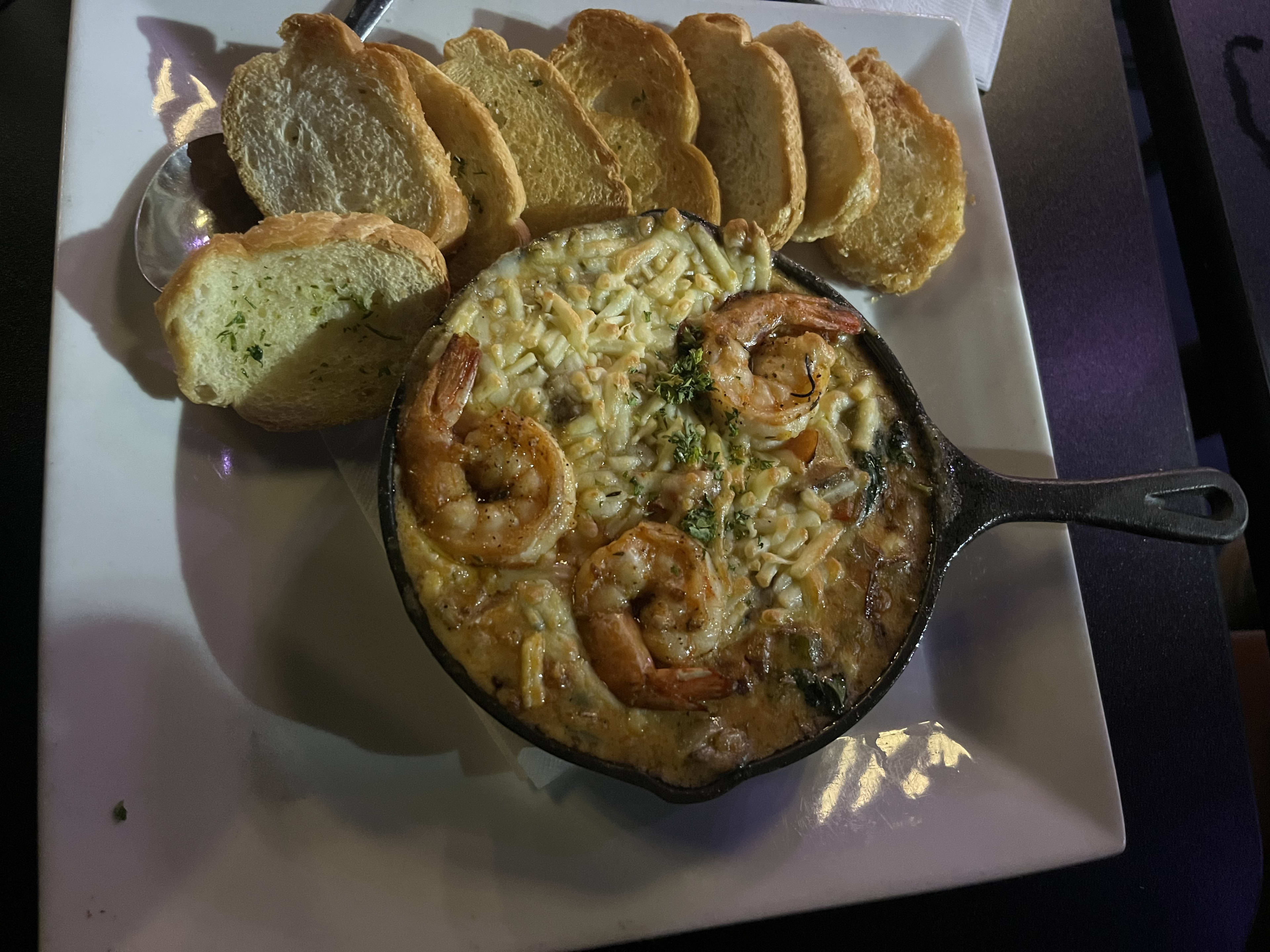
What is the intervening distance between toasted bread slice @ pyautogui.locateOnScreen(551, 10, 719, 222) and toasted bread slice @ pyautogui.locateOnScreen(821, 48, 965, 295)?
2.16 feet

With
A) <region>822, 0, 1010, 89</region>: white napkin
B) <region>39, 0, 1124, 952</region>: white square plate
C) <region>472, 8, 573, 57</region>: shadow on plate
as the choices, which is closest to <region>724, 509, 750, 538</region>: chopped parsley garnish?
<region>39, 0, 1124, 952</region>: white square plate

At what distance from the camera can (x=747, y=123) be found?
248 cm

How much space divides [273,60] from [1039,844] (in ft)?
10.0

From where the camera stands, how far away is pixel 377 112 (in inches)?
80.0

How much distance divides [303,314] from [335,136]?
524 mm

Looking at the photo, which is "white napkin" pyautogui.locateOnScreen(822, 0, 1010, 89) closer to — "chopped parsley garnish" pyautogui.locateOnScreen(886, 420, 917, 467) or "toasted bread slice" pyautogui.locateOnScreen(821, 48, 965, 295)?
"toasted bread slice" pyautogui.locateOnScreen(821, 48, 965, 295)

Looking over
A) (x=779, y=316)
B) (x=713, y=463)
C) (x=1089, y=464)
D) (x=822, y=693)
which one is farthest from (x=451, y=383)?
(x=1089, y=464)

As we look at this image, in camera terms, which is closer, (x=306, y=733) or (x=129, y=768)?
(x=129, y=768)

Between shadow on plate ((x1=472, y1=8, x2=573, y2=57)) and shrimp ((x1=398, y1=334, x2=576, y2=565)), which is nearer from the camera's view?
shrimp ((x1=398, y1=334, x2=576, y2=565))

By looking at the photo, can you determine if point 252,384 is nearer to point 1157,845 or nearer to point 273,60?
point 273,60

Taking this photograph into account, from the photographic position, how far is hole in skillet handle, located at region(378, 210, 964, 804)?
165cm

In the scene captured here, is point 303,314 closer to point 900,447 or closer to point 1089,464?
point 900,447

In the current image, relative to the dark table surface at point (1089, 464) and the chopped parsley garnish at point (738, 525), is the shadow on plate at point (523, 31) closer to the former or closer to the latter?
the dark table surface at point (1089, 464)

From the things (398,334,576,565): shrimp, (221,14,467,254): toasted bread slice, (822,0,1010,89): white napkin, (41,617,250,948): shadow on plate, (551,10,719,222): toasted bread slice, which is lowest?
(41,617,250,948): shadow on plate
